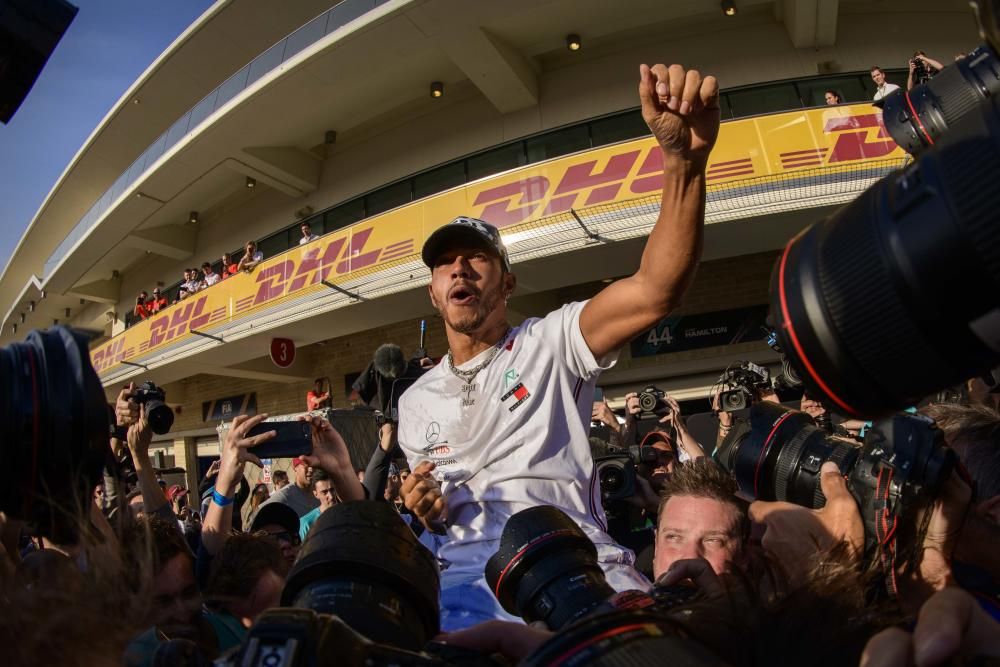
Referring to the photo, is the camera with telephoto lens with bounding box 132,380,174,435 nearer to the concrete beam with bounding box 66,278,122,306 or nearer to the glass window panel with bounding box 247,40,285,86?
the glass window panel with bounding box 247,40,285,86

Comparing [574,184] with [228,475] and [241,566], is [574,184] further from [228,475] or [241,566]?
[241,566]

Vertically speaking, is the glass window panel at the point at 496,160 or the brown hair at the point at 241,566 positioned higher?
the glass window panel at the point at 496,160

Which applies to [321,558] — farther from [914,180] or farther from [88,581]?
[914,180]

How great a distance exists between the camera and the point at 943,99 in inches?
64.5

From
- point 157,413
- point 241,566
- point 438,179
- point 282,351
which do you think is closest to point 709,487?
point 241,566

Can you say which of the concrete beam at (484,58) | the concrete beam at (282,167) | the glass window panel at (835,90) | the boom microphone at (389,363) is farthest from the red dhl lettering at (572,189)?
the concrete beam at (282,167)

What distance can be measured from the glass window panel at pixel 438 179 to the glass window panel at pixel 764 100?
459cm

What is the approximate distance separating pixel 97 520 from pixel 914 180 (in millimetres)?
1428

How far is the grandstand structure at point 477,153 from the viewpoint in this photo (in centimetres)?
775

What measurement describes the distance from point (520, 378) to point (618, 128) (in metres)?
9.07

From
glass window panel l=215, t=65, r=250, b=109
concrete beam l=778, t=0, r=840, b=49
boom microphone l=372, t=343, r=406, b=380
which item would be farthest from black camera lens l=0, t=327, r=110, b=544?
glass window panel l=215, t=65, r=250, b=109

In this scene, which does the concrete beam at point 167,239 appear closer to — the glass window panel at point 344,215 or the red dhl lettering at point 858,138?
the glass window panel at point 344,215

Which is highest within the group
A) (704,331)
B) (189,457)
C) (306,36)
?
(306,36)

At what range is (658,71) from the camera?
4.66 ft
